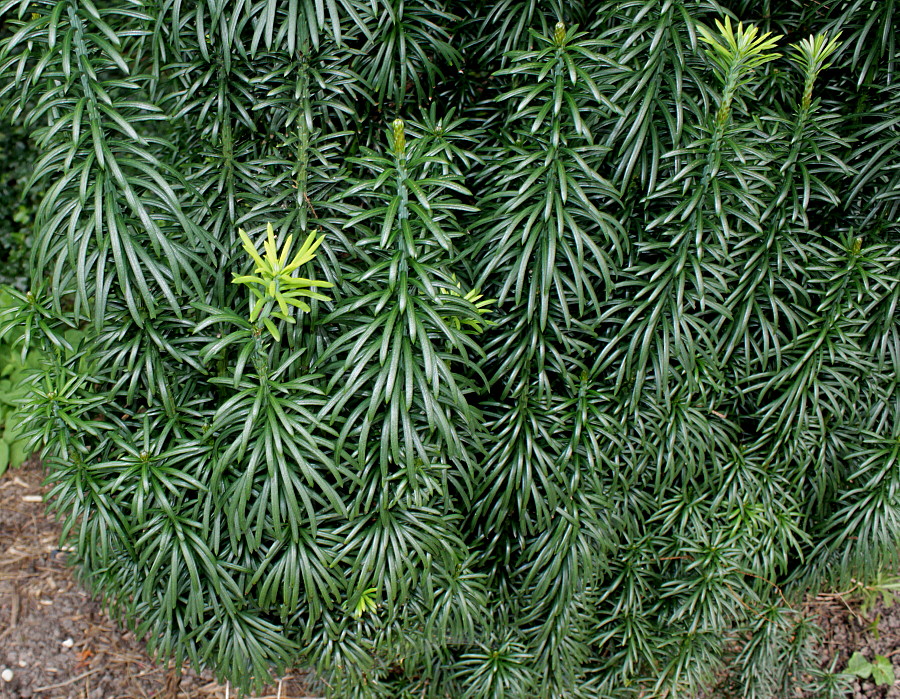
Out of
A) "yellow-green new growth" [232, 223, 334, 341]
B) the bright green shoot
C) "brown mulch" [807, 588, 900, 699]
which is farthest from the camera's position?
"brown mulch" [807, 588, 900, 699]

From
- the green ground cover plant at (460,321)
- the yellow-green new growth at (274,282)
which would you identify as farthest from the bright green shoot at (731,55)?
the yellow-green new growth at (274,282)

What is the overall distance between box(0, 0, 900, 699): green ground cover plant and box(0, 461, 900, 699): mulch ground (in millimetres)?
557

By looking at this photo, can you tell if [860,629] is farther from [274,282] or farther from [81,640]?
[81,640]

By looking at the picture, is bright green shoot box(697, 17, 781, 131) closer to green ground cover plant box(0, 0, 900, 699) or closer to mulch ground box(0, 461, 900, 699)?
green ground cover plant box(0, 0, 900, 699)

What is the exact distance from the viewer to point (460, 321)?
197 centimetres

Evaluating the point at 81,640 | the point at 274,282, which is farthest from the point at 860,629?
the point at 81,640

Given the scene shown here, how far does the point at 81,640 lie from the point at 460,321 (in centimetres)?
221

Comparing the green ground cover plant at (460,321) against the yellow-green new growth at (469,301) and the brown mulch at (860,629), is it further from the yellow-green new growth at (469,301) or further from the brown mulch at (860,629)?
the brown mulch at (860,629)

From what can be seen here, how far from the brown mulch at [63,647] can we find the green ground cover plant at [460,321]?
21.8 inches

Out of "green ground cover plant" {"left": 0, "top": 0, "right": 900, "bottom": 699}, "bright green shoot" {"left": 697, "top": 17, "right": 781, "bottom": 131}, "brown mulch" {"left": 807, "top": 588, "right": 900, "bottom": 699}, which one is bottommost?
"brown mulch" {"left": 807, "top": 588, "right": 900, "bottom": 699}

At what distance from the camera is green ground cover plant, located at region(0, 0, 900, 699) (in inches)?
73.1

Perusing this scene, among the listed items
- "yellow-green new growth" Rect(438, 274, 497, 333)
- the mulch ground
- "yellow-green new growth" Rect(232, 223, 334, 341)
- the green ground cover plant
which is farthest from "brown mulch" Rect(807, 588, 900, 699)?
"yellow-green new growth" Rect(232, 223, 334, 341)

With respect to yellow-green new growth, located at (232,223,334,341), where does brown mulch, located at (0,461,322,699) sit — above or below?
below

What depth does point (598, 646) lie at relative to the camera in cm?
264
